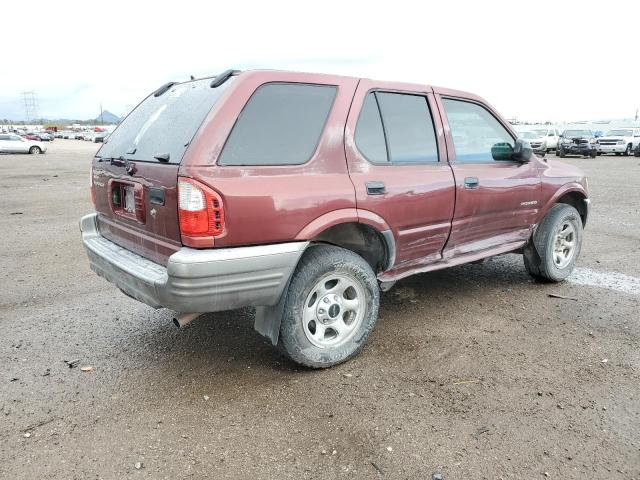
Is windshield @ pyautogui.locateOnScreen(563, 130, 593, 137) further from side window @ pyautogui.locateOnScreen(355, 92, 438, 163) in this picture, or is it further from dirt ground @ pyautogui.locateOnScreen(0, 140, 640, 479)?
side window @ pyautogui.locateOnScreen(355, 92, 438, 163)

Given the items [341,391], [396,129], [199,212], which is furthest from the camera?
[396,129]

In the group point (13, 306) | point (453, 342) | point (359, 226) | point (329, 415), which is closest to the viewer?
point (329, 415)

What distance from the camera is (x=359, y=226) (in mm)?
3514

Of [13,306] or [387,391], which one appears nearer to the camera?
[387,391]

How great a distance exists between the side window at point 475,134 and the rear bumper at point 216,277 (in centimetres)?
186

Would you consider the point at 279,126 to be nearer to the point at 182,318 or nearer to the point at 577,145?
the point at 182,318

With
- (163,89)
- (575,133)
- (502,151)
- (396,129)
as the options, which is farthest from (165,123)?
(575,133)

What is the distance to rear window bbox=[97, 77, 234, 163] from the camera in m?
3.04

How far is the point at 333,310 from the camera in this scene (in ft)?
11.2

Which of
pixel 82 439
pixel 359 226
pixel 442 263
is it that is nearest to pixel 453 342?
pixel 442 263

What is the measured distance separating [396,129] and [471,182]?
2.71 feet

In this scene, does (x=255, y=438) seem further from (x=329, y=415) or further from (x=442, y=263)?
(x=442, y=263)

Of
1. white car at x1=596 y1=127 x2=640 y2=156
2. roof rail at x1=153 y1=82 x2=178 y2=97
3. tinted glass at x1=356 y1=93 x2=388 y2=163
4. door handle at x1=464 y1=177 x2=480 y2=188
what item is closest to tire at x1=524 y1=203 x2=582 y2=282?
door handle at x1=464 y1=177 x2=480 y2=188

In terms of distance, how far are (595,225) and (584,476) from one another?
6.91m
